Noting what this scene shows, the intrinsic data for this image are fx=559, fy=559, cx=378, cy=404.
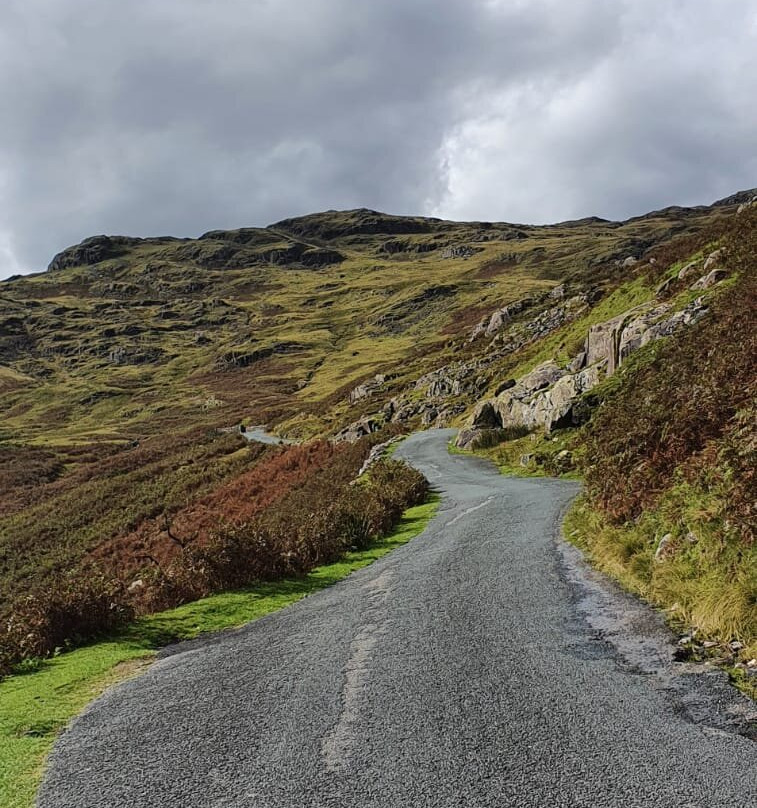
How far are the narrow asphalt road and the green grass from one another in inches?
11.8

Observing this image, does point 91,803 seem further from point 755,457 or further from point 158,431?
point 158,431

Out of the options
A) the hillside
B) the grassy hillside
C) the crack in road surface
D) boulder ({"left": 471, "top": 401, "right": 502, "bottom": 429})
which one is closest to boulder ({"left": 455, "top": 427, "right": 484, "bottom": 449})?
the hillside

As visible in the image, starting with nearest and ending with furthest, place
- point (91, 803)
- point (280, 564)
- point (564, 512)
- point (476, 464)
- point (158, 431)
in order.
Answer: point (91, 803)
point (280, 564)
point (564, 512)
point (476, 464)
point (158, 431)

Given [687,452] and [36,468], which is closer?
[687,452]

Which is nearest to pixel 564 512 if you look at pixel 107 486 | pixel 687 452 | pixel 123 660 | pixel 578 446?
pixel 687 452

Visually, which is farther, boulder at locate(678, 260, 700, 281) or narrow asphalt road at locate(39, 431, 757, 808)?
boulder at locate(678, 260, 700, 281)

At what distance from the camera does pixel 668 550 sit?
892cm

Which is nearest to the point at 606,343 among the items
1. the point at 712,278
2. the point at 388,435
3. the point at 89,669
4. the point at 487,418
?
the point at 712,278

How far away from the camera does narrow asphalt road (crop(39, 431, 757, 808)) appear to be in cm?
433

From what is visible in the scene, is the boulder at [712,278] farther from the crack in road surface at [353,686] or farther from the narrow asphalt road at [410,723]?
the crack in road surface at [353,686]

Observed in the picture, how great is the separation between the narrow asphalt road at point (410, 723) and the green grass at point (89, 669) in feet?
0.98

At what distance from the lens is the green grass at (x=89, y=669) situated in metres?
5.39

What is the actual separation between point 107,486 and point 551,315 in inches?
1880

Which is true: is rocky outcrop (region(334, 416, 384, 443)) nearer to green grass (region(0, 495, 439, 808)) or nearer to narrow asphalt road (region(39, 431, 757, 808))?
green grass (region(0, 495, 439, 808))
